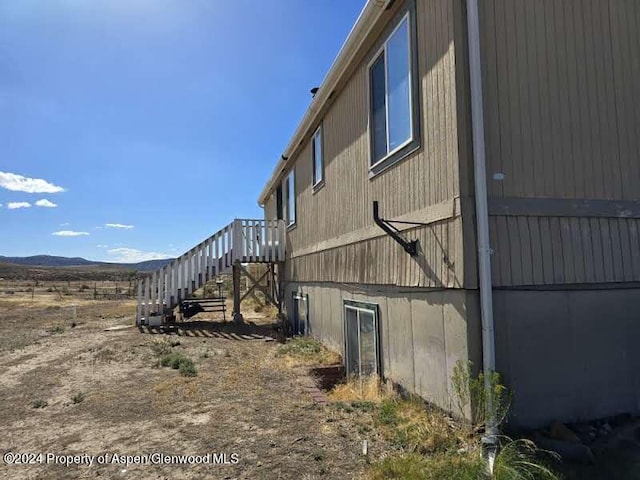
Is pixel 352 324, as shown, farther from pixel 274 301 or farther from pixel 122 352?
pixel 274 301

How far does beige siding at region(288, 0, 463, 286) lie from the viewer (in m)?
4.41

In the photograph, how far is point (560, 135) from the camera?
4.53 m

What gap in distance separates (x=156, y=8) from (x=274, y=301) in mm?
8823

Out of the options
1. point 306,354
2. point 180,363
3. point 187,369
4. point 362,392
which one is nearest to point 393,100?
point 362,392

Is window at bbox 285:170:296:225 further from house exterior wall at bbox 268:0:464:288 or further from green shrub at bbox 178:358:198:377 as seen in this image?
green shrub at bbox 178:358:198:377

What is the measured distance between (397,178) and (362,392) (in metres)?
2.70

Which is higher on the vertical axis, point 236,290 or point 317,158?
point 317,158

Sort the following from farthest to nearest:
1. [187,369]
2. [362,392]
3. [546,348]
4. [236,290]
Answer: [236,290] < [187,369] < [362,392] < [546,348]

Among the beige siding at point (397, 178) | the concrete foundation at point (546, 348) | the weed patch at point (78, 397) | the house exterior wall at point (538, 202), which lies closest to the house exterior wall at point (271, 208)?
the beige siding at point (397, 178)

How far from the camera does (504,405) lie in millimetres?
4047

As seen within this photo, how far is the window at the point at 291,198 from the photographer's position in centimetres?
1232

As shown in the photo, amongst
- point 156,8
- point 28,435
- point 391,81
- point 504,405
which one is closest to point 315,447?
point 504,405

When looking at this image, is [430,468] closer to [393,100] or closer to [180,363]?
[393,100]

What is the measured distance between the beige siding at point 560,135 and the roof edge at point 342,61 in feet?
5.47
